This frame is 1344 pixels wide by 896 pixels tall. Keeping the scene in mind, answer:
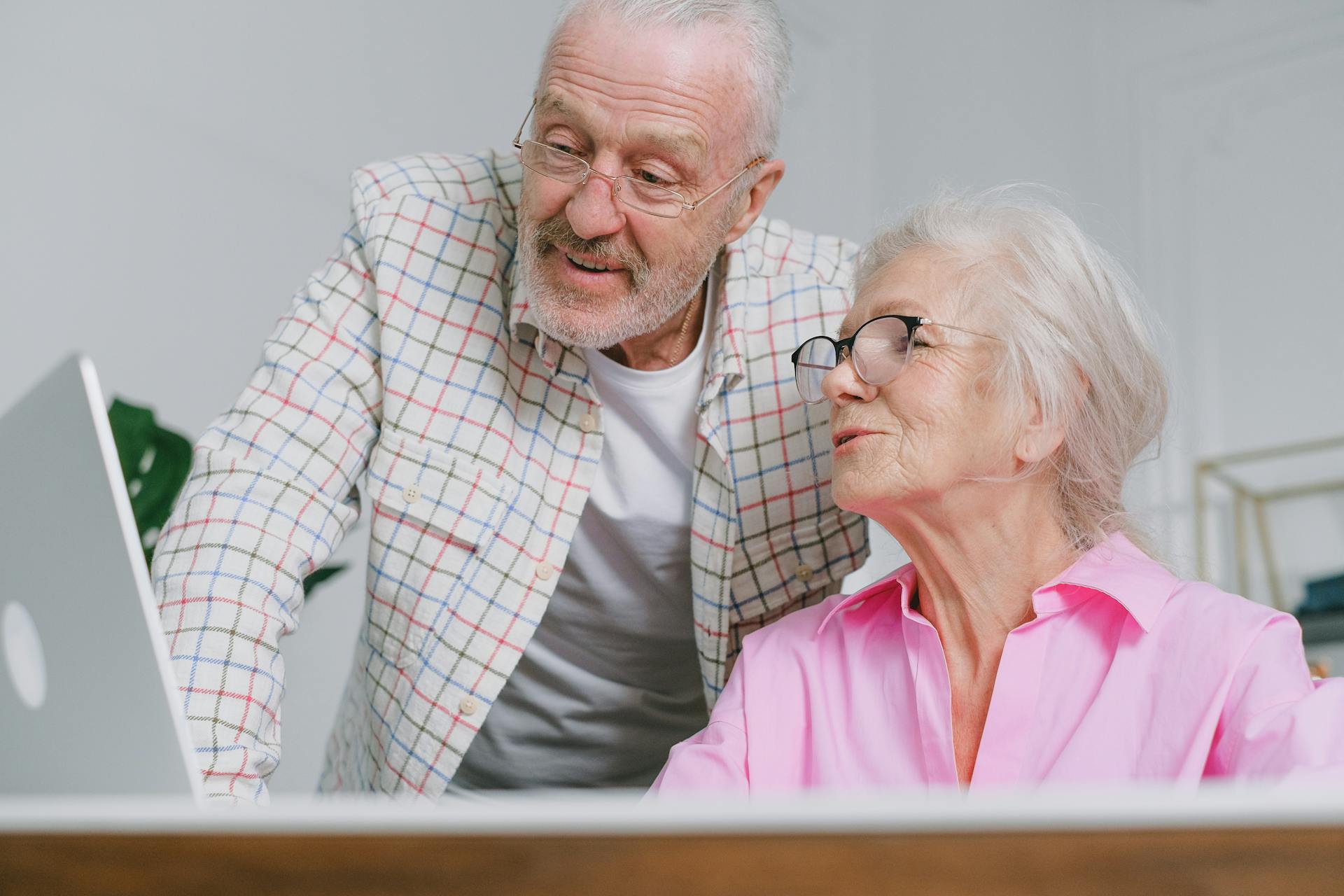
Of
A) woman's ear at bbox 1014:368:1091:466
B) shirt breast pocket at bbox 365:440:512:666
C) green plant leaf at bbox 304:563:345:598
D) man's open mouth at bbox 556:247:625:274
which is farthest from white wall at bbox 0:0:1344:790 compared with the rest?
green plant leaf at bbox 304:563:345:598

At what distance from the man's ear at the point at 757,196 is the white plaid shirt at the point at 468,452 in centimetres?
5

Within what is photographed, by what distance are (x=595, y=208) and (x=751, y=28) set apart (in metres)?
0.31

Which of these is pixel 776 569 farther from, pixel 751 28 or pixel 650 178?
pixel 751 28

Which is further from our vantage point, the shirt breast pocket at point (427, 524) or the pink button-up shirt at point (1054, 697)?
the shirt breast pocket at point (427, 524)

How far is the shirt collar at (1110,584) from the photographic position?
3.64 feet

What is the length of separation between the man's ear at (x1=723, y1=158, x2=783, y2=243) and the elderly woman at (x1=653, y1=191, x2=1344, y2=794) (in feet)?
0.69

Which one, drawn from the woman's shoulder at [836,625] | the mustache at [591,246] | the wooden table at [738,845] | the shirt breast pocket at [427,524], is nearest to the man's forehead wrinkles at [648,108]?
the mustache at [591,246]

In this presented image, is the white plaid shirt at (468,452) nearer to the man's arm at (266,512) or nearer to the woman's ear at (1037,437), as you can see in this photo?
the man's arm at (266,512)

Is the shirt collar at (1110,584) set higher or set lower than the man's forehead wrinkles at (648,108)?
lower

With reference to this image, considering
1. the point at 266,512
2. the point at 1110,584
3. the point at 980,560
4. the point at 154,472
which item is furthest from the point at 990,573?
the point at 154,472

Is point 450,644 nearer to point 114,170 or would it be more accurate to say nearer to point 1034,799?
point 1034,799

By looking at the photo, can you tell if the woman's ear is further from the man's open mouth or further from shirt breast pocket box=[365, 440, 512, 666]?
shirt breast pocket box=[365, 440, 512, 666]

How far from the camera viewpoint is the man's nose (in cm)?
136

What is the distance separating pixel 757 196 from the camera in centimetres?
155
